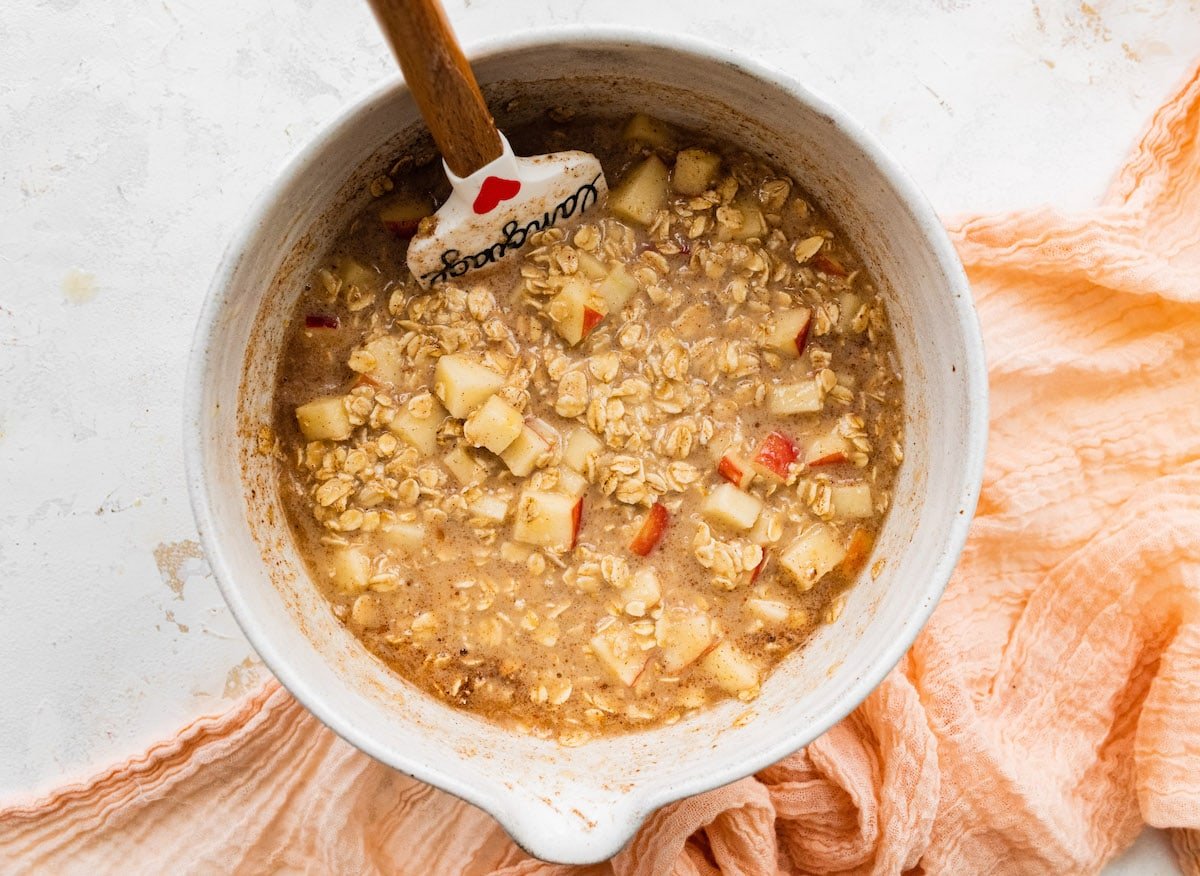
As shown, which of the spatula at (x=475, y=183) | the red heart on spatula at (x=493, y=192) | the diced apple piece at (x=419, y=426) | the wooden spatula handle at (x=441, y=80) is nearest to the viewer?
the wooden spatula handle at (x=441, y=80)

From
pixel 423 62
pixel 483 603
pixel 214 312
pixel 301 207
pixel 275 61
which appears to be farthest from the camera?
pixel 275 61

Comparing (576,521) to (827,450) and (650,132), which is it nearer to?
(827,450)

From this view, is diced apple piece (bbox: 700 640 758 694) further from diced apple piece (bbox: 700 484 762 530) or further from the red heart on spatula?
the red heart on spatula

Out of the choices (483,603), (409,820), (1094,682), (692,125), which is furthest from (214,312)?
(1094,682)

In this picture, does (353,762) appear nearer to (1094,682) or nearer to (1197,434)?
(1094,682)

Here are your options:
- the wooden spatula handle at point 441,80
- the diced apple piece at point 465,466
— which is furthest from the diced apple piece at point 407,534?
the wooden spatula handle at point 441,80

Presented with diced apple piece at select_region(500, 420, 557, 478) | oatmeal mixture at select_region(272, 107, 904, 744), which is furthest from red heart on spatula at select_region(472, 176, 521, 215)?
diced apple piece at select_region(500, 420, 557, 478)

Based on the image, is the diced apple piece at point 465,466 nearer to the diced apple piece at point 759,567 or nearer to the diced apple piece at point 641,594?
the diced apple piece at point 641,594
